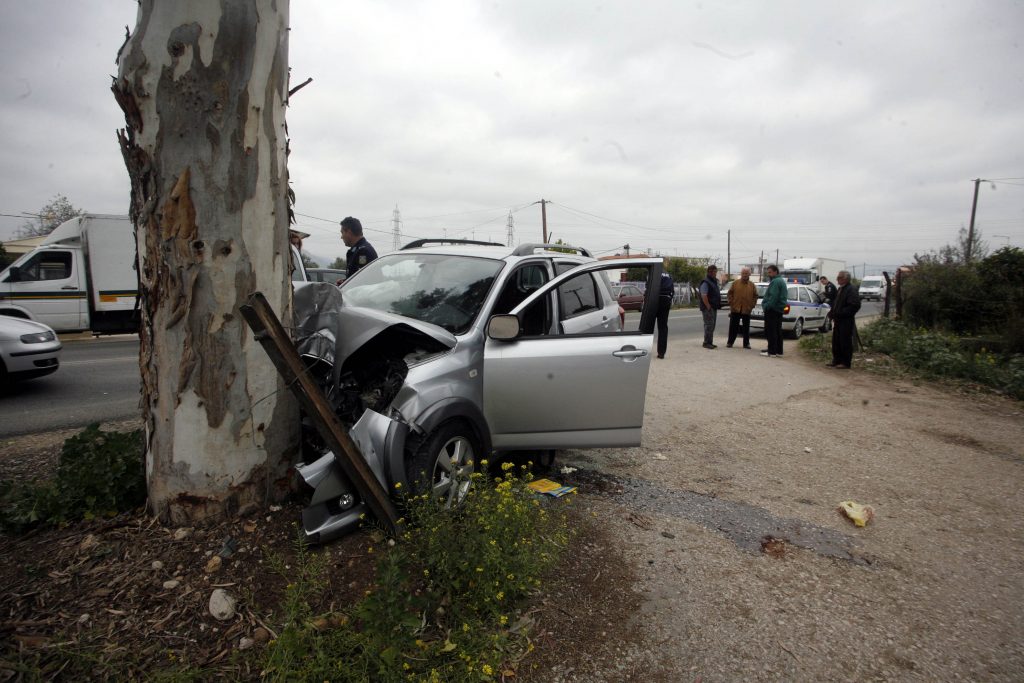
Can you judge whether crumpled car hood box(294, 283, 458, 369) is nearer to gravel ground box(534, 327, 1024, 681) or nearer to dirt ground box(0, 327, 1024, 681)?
dirt ground box(0, 327, 1024, 681)

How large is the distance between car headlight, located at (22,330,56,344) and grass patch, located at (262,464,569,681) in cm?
Result: 684

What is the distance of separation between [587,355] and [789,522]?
1804 mm

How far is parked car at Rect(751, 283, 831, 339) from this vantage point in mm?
16594

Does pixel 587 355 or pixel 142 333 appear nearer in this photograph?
pixel 142 333

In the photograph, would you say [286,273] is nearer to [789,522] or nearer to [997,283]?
[789,522]

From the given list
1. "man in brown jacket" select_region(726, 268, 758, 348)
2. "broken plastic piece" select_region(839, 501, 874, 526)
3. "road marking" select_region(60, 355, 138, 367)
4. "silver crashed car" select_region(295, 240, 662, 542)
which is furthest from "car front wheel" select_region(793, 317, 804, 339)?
"road marking" select_region(60, 355, 138, 367)

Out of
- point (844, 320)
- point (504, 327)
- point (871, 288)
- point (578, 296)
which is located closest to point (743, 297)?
point (844, 320)

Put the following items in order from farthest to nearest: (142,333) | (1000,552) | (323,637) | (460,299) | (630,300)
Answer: (630,300) < (460,299) < (1000,552) < (142,333) < (323,637)

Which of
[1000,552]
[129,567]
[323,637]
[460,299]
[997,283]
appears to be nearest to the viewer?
[323,637]

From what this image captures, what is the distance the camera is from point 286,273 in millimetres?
2967

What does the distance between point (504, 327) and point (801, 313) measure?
15.7 m

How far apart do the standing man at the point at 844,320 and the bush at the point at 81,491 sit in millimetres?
10184

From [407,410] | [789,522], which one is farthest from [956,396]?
[407,410]

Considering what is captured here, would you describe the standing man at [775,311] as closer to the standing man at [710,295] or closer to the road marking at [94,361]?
the standing man at [710,295]
